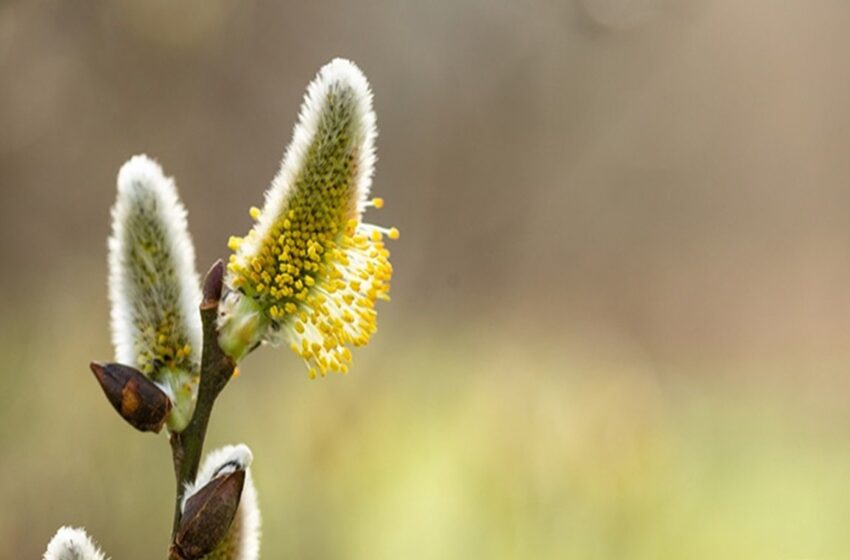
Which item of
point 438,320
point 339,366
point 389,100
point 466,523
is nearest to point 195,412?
point 339,366

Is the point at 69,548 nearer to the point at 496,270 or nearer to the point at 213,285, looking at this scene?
the point at 213,285

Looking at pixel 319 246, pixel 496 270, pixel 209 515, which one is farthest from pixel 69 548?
pixel 496 270

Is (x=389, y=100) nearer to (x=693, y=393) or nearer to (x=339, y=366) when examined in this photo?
(x=693, y=393)

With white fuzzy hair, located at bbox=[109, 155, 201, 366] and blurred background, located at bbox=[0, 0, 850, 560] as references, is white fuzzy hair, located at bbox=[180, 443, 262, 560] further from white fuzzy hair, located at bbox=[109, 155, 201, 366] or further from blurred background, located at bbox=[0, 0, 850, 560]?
blurred background, located at bbox=[0, 0, 850, 560]

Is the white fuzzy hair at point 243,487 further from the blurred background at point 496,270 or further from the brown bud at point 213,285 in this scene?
the blurred background at point 496,270

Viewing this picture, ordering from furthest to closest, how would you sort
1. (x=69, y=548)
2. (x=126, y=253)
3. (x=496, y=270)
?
1. (x=496, y=270)
2. (x=126, y=253)
3. (x=69, y=548)
